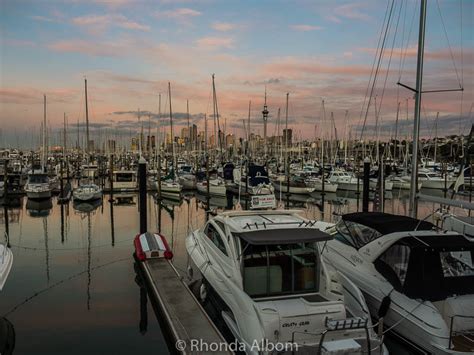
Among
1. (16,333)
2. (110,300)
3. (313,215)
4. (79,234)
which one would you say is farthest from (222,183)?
(16,333)

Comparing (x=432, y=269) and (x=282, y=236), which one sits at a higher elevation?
(x=282, y=236)

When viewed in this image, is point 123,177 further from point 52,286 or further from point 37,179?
point 52,286

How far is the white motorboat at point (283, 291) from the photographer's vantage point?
6719mm

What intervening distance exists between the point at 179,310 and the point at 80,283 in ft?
18.1

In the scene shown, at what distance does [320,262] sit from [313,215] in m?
20.7

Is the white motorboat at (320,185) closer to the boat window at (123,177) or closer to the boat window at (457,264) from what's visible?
the boat window at (123,177)

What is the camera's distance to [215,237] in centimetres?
998

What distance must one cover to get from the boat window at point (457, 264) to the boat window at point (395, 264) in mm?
719

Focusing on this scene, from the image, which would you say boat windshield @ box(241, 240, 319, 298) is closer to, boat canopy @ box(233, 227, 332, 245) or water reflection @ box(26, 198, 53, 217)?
boat canopy @ box(233, 227, 332, 245)

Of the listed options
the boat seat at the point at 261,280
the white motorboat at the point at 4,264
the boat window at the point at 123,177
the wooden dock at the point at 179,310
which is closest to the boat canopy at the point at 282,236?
the boat seat at the point at 261,280

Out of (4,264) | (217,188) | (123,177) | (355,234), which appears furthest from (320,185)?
(4,264)

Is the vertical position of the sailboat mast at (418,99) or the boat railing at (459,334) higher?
the sailboat mast at (418,99)

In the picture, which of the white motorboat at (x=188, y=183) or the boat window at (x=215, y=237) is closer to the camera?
the boat window at (x=215, y=237)

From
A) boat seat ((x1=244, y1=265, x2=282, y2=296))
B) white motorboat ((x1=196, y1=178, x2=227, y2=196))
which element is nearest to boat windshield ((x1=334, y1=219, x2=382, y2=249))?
boat seat ((x1=244, y1=265, x2=282, y2=296))
